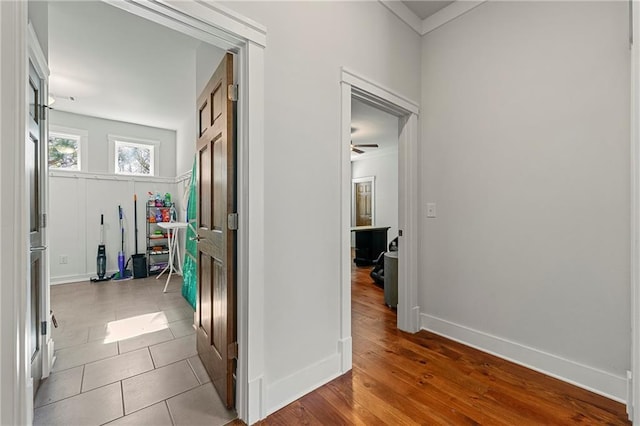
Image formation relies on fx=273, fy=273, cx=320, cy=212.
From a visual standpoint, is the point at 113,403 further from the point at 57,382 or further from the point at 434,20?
the point at 434,20

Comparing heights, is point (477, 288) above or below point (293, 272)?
below

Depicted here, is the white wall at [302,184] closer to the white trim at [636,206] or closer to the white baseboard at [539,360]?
the white baseboard at [539,360]

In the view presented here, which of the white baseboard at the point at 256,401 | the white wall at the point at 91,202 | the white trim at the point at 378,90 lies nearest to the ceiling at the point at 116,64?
the white wall at the point at 91,202

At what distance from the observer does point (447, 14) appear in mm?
2486

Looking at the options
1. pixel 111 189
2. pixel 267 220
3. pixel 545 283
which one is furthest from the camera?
pixel 111 189

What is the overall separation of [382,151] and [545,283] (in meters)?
5.94

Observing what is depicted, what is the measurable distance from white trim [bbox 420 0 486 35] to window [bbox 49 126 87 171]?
5515mm

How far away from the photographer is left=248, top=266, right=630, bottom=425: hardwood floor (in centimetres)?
150

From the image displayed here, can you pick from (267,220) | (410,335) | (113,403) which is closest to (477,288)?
(410,335)

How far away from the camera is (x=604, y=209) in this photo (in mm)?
1747

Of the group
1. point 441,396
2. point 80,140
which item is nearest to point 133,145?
point 80,140

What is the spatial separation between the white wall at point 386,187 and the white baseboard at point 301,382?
557 cm

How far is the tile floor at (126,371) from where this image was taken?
155 centimetres

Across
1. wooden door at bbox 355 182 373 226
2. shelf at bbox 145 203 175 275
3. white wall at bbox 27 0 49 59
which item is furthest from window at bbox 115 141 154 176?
wooden door at bbox 355 182 373 226
